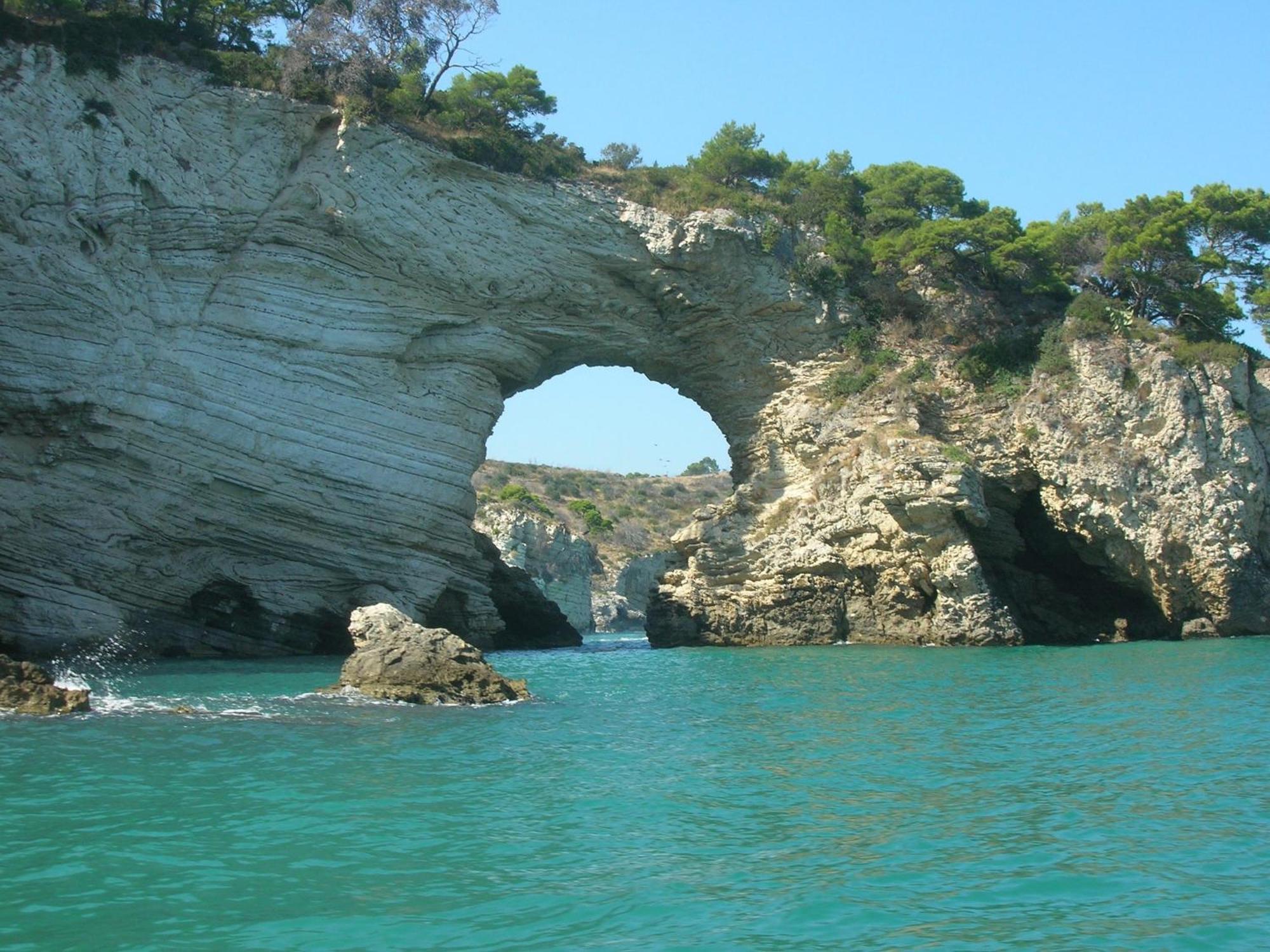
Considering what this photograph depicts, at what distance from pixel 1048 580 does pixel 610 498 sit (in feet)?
161

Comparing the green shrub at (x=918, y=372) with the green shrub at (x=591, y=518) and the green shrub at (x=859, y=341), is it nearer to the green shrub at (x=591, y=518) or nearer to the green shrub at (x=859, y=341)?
the green shrub at (x=859, y=341)

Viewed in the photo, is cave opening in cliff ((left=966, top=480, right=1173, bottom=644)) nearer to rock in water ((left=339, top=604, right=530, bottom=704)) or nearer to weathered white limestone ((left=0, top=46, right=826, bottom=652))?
weathered white limestone ((left=0, top=46, right=826, bottom=652))

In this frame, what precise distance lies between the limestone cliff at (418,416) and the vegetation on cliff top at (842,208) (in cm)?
135

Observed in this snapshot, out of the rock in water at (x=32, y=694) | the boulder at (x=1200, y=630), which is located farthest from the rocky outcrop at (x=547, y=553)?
the rock in water at (x=32, y=694)

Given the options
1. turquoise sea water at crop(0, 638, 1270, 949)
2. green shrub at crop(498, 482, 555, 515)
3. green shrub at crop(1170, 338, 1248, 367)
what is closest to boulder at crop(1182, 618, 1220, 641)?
green shrub at crop(1170, 338, 1248, 367)

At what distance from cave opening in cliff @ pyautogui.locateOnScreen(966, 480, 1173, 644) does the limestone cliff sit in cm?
9

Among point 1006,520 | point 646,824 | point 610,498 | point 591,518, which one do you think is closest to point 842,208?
point 1006,520

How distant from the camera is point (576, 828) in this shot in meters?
8.93

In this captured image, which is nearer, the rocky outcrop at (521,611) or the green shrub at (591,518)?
the rocky outcrop at (521,611)

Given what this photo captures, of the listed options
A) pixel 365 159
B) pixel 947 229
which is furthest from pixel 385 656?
pixel 947 229

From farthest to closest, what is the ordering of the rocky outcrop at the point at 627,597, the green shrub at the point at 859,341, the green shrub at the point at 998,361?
the rocky outcrop at the point at 627,597, the green shrub at the point at 859,341, the green shrub at the point at 998,361

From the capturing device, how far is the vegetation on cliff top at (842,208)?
2791 centimetres

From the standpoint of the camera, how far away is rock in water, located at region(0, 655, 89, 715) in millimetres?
13922

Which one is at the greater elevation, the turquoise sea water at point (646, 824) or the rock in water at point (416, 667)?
the rock in water at point (416, 667)
